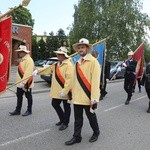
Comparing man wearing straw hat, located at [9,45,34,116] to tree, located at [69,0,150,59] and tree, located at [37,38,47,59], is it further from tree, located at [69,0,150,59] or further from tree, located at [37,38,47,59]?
tree, located at [37,38,47,59]

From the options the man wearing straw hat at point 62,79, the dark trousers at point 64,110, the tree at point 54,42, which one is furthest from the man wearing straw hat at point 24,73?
the tree at point 54,42

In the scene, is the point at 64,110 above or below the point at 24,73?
below

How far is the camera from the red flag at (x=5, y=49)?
5.32m

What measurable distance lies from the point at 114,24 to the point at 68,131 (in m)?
32.5

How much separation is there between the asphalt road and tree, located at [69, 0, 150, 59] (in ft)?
96.4

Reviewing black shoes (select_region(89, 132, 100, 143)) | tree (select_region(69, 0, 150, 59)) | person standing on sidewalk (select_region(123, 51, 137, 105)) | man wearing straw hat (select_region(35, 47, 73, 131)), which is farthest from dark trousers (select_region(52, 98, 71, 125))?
tree (select_region(69, 0, 150, 59))

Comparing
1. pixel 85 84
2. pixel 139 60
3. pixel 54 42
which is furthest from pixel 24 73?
pixel 54 42

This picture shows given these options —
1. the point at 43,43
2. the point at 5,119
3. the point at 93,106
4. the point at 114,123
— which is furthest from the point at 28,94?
the point at 43,43

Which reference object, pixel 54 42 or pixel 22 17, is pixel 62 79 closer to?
pixel 54 42

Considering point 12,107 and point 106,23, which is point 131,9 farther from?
point 12,107

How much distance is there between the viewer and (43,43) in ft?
154

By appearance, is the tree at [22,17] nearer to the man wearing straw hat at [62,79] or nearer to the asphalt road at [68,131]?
the asphalt road at [68,131]

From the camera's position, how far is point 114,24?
3888 cm

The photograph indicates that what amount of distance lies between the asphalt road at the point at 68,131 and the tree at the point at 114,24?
29384 mm
